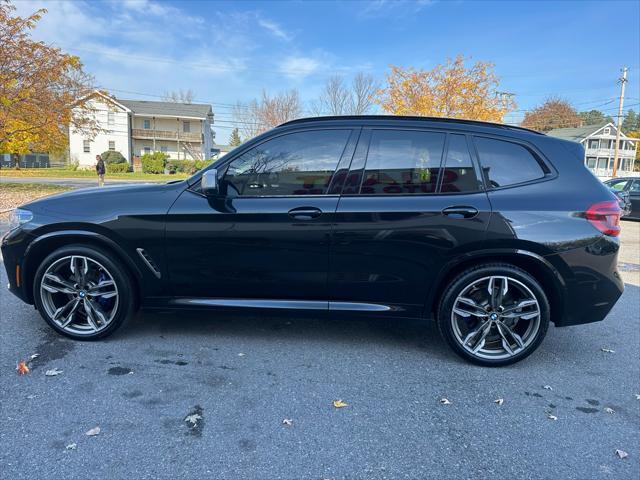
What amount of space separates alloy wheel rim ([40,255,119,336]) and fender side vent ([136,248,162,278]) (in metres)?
0.31

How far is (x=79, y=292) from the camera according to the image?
343cm

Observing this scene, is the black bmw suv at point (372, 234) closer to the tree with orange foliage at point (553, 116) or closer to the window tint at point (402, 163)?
the window tint at point (402, 163)

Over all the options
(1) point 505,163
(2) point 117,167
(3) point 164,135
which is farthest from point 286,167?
(3) point 164,135

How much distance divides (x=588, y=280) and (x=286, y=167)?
7.94 ft

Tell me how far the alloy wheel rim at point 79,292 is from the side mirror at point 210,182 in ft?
3.48

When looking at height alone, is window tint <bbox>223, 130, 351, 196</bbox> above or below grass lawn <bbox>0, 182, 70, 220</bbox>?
above

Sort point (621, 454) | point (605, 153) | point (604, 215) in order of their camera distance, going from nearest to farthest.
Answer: point (621, 454) → point (604, 215) → point (605, 153)

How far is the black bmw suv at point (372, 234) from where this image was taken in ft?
10.4

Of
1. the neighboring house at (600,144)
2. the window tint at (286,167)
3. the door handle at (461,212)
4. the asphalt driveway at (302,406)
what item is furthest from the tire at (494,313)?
the neighboring house at (600,144)

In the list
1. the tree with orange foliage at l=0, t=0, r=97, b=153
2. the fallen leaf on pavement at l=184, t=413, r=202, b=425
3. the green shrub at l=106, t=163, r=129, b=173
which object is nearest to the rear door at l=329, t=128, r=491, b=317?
the fallen leaf on pavement at l=184, t=413, r=202, b=425

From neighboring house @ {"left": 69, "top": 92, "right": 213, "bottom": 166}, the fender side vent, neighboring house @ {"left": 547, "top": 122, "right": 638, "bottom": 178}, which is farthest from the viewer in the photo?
neighboring house @ {"left": 547, "top": 122, "right": 638, "bottom": 178}

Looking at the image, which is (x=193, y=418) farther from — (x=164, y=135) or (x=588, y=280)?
(x=164, y=135)

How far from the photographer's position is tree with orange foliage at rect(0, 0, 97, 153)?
14000mm

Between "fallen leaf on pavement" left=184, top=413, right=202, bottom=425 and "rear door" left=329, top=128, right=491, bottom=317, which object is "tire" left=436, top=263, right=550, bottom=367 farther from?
"fallen leaf on pavement" left=184, top=413, right=202, bottom=425
